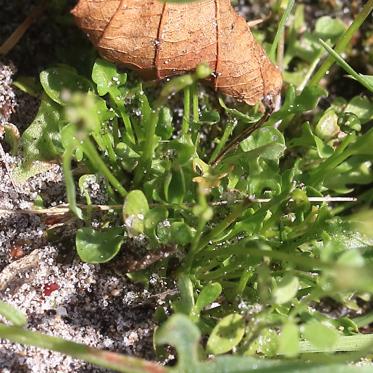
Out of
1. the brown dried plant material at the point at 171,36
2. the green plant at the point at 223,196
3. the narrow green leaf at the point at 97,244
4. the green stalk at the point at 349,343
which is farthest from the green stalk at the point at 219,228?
the brown dried plant material at the point at 171,36

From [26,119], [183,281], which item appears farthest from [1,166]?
[183,281]

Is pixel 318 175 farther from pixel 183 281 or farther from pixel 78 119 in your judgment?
pixel 78 119

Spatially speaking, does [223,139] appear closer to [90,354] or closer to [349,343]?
[349,343]

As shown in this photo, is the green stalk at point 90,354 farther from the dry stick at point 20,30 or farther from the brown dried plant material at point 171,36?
the dry stick at point 20,30

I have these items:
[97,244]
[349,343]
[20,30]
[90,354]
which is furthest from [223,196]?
[20,30]

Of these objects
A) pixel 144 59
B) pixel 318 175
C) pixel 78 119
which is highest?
pixel 78 119

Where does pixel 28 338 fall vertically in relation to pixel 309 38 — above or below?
below
